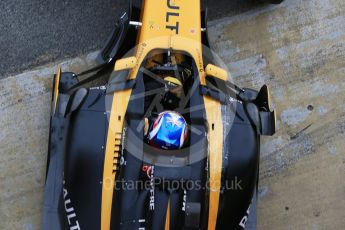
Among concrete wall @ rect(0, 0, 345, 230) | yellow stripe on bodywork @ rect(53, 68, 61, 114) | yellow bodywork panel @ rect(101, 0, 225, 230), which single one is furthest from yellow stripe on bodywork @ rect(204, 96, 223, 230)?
yellow stripe on bodywork @ rect(53, 68, 61, 114)

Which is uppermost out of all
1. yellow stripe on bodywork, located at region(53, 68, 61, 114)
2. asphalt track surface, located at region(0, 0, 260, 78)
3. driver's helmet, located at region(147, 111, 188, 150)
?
asphalt track surface, located at region(0, 0, 260, 78)

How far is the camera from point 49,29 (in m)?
3.83

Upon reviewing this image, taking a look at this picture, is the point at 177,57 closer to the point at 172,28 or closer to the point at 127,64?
the point at 172,28

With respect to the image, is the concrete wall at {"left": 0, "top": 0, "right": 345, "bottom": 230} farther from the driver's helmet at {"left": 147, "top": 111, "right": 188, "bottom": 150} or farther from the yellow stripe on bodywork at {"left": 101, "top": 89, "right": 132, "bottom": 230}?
the driver's helmet at {"left": 147, "top": 111, "right": 188, "bottom": 150}

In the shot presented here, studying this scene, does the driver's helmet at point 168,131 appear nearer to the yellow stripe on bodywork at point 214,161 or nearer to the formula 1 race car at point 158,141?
the formula 1 race car at point 158,141

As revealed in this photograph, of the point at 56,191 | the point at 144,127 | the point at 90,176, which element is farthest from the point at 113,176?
the point at 56,191

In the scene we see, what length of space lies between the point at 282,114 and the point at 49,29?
1734 mm

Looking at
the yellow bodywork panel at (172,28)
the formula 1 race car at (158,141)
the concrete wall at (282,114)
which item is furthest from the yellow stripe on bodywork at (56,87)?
the yellow bodywork panel at (172,28)

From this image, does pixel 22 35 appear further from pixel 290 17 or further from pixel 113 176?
pixel 290 17

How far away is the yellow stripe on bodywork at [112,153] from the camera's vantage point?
300 centimetres

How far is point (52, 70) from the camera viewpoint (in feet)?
Answer: 12.5

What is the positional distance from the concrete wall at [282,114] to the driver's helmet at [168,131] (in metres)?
0.99

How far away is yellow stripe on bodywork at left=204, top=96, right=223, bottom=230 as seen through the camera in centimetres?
305

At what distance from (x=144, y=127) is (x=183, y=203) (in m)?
0.47
